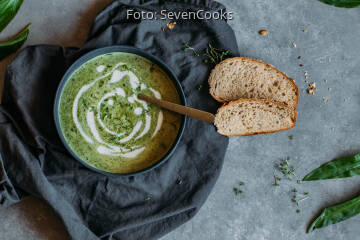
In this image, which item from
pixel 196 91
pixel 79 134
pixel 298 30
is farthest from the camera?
pixel 298 30

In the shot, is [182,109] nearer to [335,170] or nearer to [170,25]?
[170,25]

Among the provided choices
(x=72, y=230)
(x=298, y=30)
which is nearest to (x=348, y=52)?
(x=298, y=30)

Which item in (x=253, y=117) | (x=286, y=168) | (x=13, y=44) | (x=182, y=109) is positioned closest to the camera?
(x=182, y=109)

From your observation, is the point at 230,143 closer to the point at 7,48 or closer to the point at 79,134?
the point at 79,134

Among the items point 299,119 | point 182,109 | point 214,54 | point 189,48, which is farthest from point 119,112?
point 299,119

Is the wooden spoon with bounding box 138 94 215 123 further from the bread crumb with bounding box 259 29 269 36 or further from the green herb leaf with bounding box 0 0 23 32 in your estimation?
the green herb leaf with bounding box 0 0 23 32

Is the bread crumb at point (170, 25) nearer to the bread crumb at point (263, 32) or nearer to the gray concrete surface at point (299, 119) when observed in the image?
the gray concrete surface at point (299, 119)

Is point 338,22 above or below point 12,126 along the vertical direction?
below
